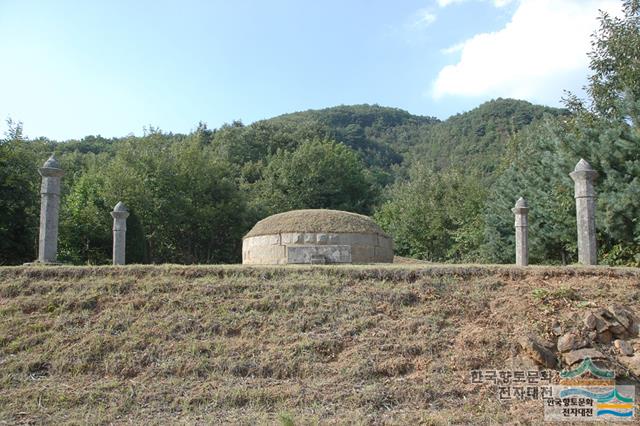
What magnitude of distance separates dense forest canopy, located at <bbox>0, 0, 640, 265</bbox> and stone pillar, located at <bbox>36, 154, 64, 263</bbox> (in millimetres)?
6871

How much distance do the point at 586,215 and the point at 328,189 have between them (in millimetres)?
24040

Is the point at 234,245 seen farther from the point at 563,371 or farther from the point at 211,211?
the point at 563,371

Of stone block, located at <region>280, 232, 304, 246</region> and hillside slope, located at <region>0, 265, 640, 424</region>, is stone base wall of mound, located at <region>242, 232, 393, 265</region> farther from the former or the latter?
hillside slope, located at <region>0, 265, 640, 424</region>

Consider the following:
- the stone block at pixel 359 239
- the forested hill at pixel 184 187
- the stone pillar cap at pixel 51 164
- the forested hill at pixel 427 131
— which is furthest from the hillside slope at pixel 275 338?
the forested hill at pixel 427 131

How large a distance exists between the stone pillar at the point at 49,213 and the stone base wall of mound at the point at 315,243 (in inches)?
252

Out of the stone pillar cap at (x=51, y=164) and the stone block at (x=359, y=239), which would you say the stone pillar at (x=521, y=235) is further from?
the stone pillar cap at (x=51, y=164)

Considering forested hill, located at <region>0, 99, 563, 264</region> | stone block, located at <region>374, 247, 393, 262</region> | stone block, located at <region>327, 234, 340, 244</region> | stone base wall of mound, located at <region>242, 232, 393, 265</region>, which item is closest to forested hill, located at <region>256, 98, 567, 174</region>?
forested hill, located at <region>0, 99, 563, 264</region>

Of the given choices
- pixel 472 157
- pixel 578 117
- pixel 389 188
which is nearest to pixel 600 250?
pixel 578 117

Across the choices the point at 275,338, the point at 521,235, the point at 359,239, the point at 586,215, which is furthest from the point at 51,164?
the point at 586,215

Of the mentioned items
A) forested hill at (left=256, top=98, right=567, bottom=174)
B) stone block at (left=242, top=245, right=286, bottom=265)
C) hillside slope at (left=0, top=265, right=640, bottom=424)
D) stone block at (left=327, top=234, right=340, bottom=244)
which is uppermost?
forested hill at (left=256, top=98, right=567, bottom=174)

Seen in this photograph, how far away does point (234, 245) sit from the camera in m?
29.6

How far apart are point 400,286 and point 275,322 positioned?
8.00ft

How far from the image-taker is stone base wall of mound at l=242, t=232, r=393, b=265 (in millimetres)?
16062

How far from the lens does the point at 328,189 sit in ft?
114
